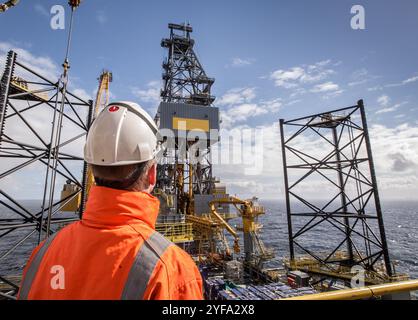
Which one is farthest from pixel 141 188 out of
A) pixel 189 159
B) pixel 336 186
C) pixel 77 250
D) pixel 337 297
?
pixel 189 159

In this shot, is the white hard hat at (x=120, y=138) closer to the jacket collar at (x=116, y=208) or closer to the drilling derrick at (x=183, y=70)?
the jacket collar at (x=116, y=208)

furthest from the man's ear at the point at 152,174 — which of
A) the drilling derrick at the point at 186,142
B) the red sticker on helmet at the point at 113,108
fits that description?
the drilling derrick at the point at 186,142

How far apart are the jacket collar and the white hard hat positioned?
222mm

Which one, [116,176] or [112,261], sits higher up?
[116,176]

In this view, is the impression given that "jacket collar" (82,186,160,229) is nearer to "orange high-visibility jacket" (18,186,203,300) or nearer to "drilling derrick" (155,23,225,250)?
"orange high-visibility jacket" (18,186,203,300)

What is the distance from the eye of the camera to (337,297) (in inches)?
91.4

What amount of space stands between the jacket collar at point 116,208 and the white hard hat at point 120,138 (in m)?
0.22

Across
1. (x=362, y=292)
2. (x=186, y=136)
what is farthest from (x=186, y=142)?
(x=362, y=292)

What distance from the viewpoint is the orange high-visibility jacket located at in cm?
108

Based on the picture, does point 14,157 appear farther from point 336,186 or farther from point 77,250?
point 336,186

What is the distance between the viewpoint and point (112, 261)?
1111 mm

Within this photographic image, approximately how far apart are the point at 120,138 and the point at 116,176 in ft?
0.92

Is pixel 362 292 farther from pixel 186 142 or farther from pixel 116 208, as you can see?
pixel 186 142
